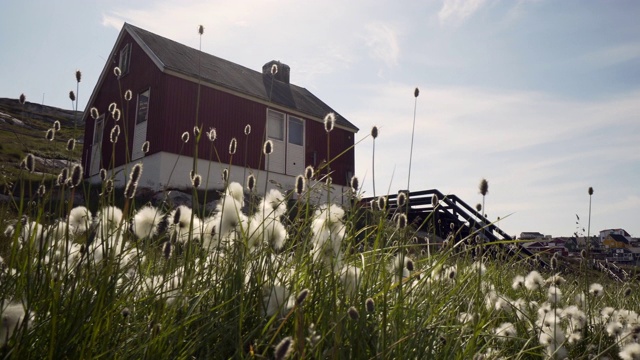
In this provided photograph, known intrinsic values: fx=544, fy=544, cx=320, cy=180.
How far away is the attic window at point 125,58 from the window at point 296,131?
7.52 m

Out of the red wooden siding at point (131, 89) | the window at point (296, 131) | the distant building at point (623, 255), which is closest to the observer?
the distant building at point (623, 255)

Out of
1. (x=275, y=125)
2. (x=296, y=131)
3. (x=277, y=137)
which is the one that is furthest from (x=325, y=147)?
(x=275, y=125)

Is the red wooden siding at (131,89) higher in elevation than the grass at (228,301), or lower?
higher

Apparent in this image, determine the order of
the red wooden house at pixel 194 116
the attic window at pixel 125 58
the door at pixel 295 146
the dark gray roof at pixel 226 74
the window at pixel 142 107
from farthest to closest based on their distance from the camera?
1. the door at pixel 295 146
2. the attic window at pixel 125 58
3. the window at pixel 142 107
4. the dark gray roof at pixel 226 74
5. the red wooden house at pixel 194 116

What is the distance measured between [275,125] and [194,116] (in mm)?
4244

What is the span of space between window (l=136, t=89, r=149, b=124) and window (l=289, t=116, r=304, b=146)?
6.40 metres

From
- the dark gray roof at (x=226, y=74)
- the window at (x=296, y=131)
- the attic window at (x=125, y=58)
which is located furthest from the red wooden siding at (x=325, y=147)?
the attic window at (x=125, y=58)

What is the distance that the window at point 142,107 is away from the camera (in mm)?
21812

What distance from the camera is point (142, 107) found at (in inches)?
870

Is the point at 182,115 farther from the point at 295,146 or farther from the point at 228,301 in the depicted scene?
the point at 228,301

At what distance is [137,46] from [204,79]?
4625mm

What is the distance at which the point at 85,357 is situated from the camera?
6.09ft

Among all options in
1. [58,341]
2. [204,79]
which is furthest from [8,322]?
[204,79]

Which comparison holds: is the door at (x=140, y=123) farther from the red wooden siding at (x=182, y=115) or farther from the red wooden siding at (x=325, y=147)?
the red wooden siding at (x=325, y=147)
